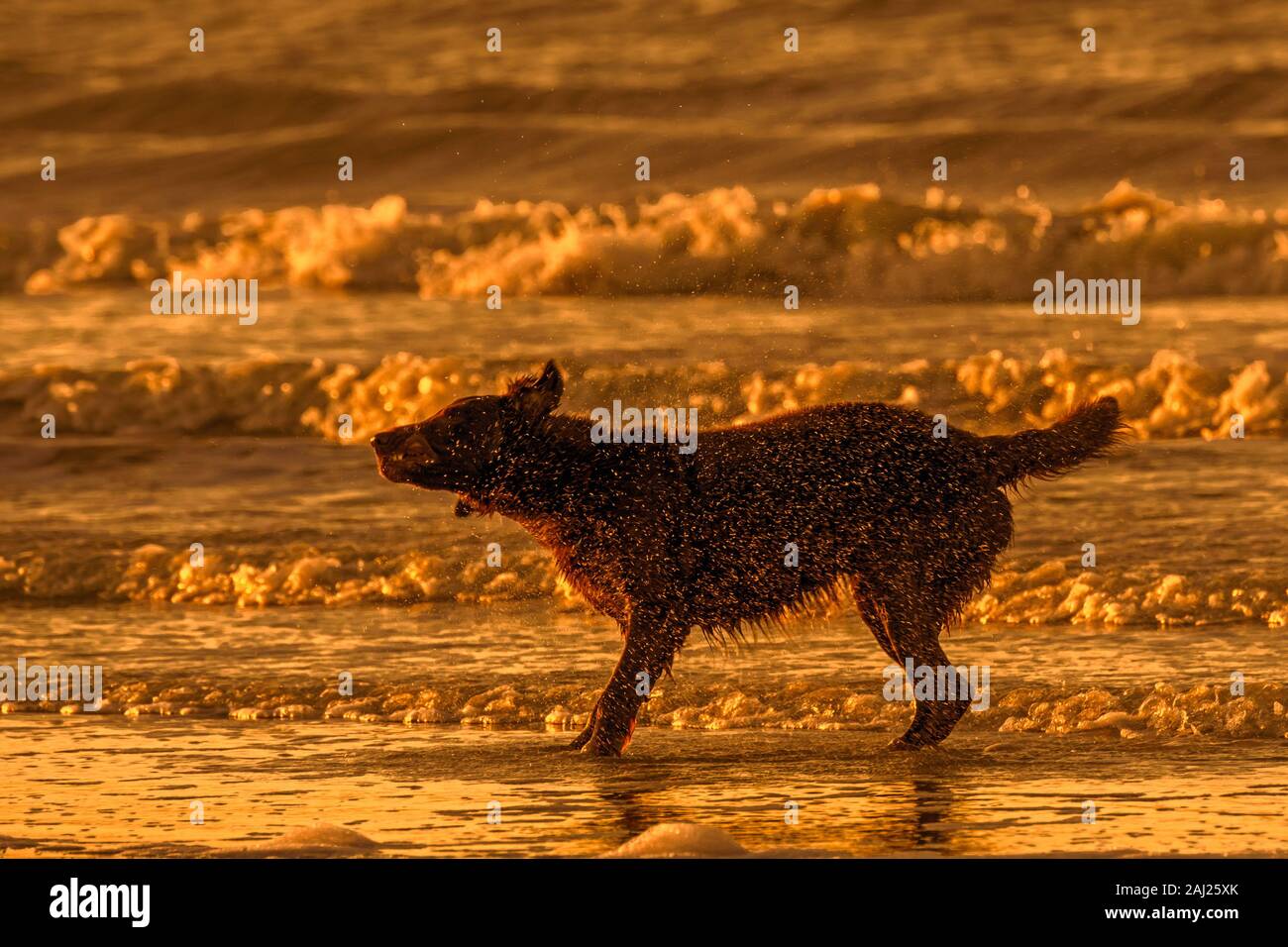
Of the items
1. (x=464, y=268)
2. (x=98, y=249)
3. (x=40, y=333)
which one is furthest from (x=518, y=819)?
(x=98, y=249)

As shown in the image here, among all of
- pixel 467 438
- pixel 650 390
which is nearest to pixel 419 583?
pixel 467 438

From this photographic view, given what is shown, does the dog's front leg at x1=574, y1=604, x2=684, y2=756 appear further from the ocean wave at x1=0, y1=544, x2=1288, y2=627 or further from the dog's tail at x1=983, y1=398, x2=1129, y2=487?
the ocean wave at x1=0, y1=544, x2=1288, y2=627

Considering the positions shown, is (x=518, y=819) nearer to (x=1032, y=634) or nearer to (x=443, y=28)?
(x=1032, y=634)

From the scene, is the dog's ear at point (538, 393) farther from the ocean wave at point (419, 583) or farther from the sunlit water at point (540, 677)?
the ocean wave at point (419, 583)

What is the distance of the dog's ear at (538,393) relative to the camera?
10.0 meters

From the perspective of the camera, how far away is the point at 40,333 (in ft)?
80.8

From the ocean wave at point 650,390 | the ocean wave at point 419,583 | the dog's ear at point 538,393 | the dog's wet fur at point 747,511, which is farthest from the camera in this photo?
the ocean wave at point 650,390

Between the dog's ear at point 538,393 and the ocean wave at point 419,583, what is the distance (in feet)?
10.7

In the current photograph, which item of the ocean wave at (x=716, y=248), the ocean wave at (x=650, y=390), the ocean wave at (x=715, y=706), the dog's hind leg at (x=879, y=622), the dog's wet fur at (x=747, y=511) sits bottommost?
the ocean wave at (x=715, y=706)

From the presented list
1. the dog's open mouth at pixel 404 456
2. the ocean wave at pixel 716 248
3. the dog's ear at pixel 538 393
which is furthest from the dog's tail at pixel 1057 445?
the ocean wave at pixel 716 248

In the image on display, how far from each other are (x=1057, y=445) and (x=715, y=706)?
1963 mm

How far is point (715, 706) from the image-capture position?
1062 centimetres

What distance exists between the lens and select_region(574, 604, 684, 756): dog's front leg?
9633mm

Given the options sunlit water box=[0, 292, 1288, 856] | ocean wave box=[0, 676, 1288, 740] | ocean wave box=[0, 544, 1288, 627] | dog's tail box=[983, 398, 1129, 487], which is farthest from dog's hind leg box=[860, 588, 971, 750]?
ocean wave box=[0, 544, 1288, 627]
